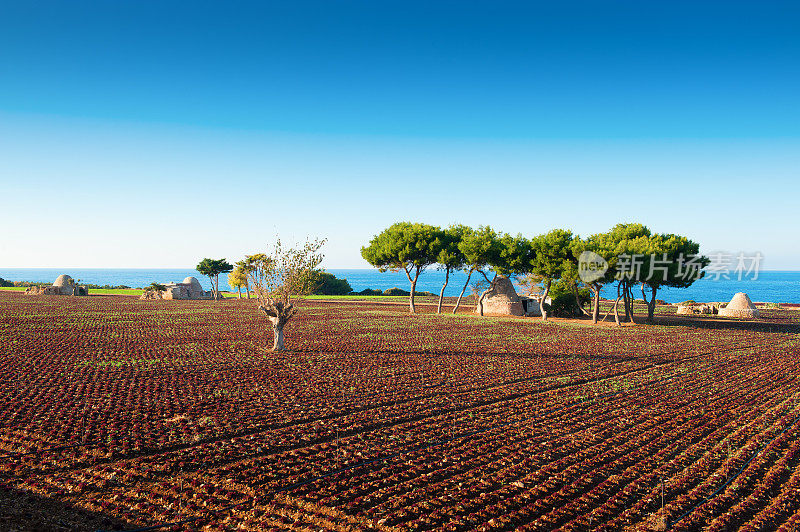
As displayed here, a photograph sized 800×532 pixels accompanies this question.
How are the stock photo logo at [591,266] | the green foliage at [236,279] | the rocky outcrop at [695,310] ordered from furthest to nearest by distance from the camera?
the green foliage at [236,279], the rocky outcrop at [695,310], the stock photo logo at [591,266]

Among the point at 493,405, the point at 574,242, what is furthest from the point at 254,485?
the point at 574,242

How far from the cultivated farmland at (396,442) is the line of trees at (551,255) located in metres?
15.4

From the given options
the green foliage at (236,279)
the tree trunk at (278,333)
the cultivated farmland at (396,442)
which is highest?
the green foliage at (236,279)

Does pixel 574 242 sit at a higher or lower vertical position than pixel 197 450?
higher

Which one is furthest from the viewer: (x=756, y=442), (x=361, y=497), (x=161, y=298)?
(x=161, y=298)

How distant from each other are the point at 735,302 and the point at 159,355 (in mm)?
51738

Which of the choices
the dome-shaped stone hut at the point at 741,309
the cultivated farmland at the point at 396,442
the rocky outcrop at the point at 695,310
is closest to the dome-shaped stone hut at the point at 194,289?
the cultivated farmland at the point at 396,442

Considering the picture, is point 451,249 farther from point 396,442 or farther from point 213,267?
point 213,267

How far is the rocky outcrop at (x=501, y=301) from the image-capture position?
147 ft

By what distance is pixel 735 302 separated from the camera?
4747cm

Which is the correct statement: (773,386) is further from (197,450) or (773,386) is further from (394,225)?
(394,225)

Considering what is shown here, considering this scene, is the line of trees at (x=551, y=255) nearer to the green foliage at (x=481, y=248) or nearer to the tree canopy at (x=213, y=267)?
the green foliage at (x=481, y=248)

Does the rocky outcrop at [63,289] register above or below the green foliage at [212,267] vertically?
below

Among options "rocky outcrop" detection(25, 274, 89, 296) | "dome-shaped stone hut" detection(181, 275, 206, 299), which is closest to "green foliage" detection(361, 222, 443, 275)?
"dome-shaped stone hut" detection(181, 275, 206, 299)
